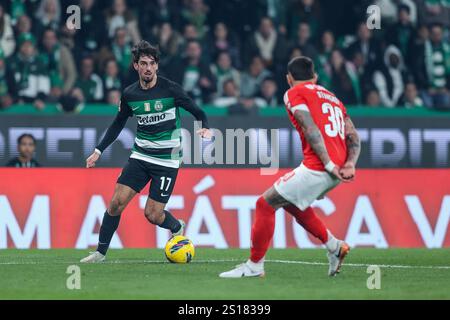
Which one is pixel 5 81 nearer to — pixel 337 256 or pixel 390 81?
pixel 390 81

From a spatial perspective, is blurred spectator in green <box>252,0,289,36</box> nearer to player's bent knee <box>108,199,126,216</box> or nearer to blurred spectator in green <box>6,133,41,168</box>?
blurred spectator in green <box>6,133,41,168</box>

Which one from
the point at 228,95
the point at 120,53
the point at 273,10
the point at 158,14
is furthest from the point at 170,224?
the point at 273,10

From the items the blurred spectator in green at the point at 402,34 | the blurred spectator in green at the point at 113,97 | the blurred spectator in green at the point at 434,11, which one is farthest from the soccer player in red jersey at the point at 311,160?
the blurred spectator in green at the point at 434,11

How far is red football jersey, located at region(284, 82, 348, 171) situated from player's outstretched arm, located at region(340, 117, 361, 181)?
70 mm

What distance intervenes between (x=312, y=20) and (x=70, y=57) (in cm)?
503

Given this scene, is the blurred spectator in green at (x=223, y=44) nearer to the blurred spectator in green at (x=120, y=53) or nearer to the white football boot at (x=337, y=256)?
the blurred spectator in green at (x=120, y=53)

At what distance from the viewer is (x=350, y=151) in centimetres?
1136

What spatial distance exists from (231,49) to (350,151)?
34.3 ft

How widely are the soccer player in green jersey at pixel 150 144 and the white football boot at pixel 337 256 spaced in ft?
8.37

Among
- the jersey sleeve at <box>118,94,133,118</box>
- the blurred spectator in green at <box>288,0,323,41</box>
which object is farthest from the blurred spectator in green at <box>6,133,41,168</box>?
the blurred spectator in green at <box>288,0,323,41</box>

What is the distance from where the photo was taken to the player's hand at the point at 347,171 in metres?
11.1

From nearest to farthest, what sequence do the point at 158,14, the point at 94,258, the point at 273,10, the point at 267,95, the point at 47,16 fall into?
1. the point at 94,258
2. the point at 267,95
3. the point at 47,16
4. the point at 158,14
5. the point at 273,10

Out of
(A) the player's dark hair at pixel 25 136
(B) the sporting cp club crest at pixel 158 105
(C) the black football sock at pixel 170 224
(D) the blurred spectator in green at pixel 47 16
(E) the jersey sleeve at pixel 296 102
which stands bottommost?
(C) the black football sock at pixel 170 224
